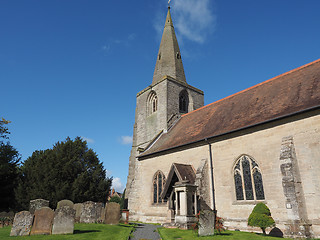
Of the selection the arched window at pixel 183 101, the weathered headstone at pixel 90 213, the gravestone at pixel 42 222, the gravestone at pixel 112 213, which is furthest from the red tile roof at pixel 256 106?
the gravestone at pixel 42 222

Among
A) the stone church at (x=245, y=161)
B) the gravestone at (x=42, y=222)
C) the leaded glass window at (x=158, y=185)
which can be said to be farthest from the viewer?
the leaded glass window at (x=158, y=185)

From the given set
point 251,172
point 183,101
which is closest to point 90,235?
point 251,172

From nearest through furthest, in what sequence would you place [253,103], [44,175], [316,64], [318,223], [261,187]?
[318,223]
[261,187]
[316,64]
[253,103]
[44,175]

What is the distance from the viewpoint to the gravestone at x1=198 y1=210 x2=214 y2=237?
35.0ft

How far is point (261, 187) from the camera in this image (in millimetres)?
12891

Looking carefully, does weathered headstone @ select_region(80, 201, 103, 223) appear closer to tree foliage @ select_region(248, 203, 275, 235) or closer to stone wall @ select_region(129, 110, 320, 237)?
stone wall @ select_region(129, 110, 320, 237)

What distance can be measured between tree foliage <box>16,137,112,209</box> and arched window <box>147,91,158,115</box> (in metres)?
8.82

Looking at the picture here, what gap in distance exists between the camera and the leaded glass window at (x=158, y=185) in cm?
1968

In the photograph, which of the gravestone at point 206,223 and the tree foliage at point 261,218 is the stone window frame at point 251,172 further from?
the gravestone at point 206,223

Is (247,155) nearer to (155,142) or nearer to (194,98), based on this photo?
(155,142)

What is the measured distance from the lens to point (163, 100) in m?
26.8

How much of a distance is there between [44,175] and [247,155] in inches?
777

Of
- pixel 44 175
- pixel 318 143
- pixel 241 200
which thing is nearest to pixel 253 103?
pixel 318 143

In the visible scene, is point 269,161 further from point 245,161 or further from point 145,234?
point 145,234
